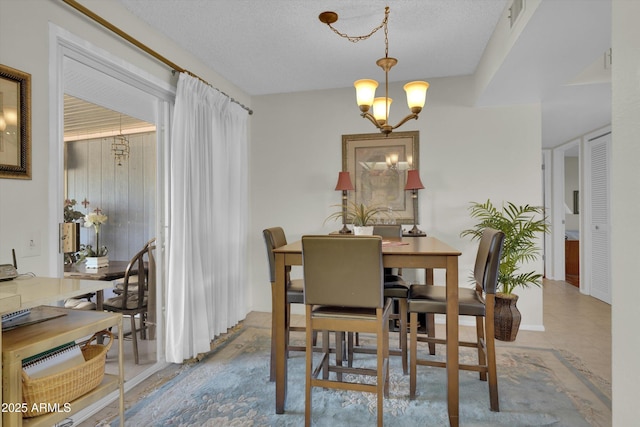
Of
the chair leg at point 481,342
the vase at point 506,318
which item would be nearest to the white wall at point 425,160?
the vase at point 506,318

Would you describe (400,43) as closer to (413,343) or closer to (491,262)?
(491,262)

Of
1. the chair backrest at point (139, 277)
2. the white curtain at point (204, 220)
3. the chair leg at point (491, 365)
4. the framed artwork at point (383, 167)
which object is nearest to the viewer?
the chair leg at point (491, 365)

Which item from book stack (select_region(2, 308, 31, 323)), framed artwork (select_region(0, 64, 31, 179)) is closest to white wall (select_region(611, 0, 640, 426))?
book stack (select_region(2, 308, 31, 323))

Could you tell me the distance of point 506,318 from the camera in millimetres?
3107

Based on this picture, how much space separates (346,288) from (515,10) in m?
2.04

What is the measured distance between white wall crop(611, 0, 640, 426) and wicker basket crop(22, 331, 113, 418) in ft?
6.06

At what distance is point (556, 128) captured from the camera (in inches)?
185

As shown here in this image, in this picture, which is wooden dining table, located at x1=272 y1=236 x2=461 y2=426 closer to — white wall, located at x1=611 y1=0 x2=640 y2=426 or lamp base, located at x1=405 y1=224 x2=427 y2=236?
white wall, located at x1=611 y1=0 x2=640 y2=426

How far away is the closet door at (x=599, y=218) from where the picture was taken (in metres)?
4.51

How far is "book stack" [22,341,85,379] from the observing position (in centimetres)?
124

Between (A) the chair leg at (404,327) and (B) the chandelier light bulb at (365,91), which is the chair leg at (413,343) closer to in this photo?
(A) the chair leg at (404,327)

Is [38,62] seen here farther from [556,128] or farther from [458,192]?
[556,128]

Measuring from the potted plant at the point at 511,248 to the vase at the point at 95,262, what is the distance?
10.4 feet

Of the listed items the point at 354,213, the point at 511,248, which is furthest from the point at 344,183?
the point at 511,248
